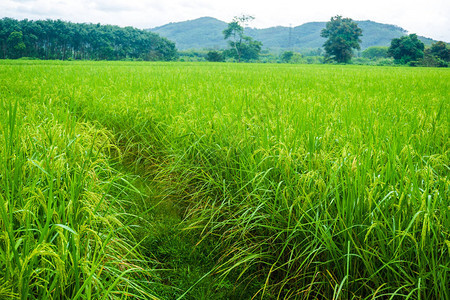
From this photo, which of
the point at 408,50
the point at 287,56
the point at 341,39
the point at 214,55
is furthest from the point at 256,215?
the point at 287,56

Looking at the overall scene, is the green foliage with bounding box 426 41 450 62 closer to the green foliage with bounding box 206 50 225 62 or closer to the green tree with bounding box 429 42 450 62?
the green tree with bounding box 429 42 450 62

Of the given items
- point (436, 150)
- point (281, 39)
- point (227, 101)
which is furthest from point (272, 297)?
point (281, 39)

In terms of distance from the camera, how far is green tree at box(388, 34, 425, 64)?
50125mm

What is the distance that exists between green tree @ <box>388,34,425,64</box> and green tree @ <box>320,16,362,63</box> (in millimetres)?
7576

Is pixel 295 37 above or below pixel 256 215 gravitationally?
above

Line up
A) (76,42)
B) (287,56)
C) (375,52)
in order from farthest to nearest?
(375,52), (287,56), (76,42)

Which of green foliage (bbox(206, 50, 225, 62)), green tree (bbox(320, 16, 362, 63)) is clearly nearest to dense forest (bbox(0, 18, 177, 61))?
green foliage (bbox(206, 50, 225, 62))

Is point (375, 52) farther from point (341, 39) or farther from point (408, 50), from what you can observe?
point (408, 50)

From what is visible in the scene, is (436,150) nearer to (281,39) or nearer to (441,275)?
(441,275)

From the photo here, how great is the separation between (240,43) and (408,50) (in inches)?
1217

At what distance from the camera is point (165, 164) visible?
3.19m

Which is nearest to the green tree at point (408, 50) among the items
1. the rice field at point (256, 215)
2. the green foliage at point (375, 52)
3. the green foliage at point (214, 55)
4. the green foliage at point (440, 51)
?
the green foliage at point (440, 51)

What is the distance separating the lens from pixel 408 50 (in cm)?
5072

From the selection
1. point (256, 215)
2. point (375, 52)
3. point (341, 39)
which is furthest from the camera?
point (375, 52)
